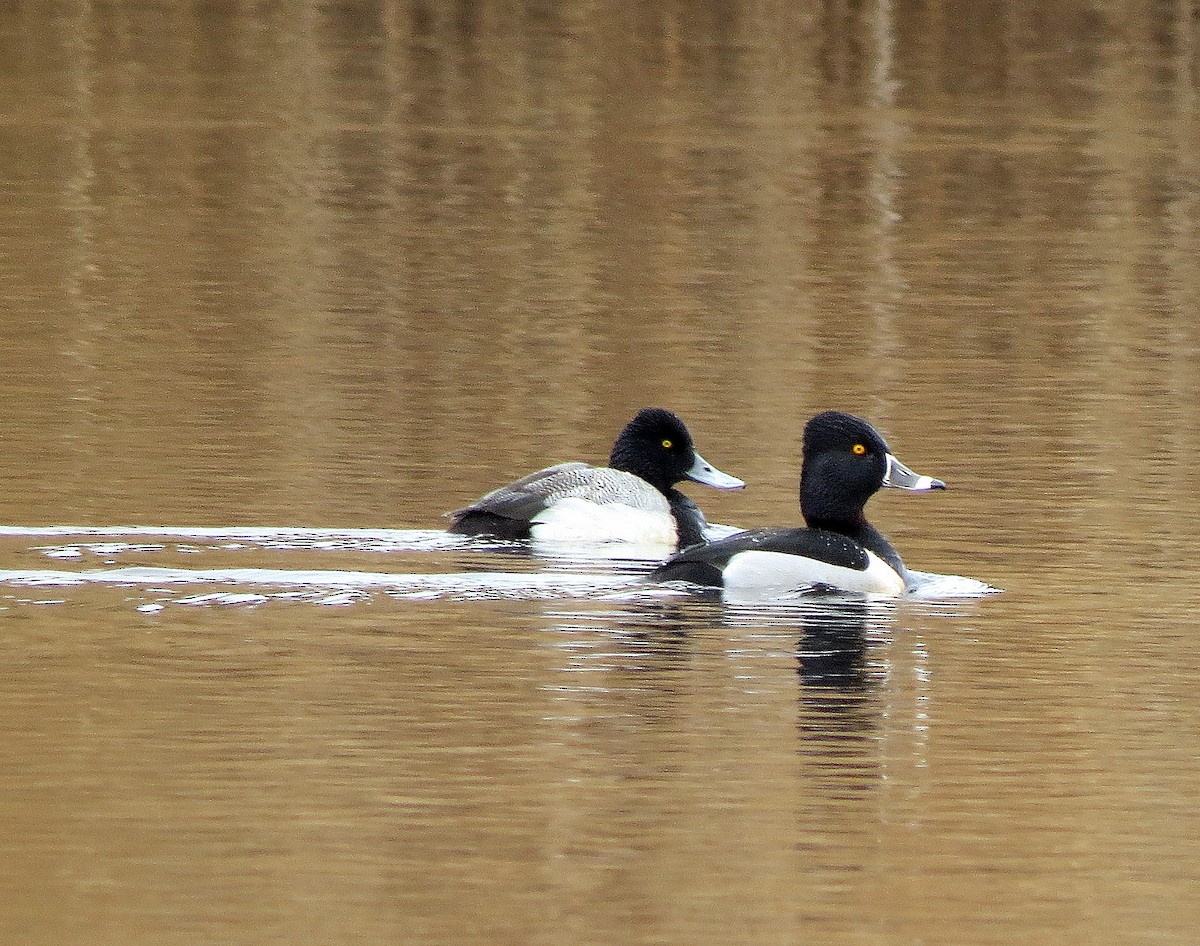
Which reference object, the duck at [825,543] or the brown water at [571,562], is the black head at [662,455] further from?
the duck at [825,543]

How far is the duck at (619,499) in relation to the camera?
601 inches

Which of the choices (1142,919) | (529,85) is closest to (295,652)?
(1142,919)

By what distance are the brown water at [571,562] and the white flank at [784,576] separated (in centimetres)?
28

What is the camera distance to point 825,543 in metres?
14.0

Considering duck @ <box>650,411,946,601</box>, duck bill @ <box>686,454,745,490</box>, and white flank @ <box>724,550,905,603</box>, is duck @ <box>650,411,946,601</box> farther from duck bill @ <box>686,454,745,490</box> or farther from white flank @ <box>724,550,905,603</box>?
duck bill @ <box>686,454,745,490</box>

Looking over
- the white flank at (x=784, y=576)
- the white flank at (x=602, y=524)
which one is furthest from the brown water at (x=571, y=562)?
the white flank at (x=602, y=524)

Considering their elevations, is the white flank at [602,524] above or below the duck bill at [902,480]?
below

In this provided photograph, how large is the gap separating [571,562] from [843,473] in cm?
148

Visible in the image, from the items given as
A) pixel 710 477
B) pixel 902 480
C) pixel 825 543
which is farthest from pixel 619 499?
pixel 825 543

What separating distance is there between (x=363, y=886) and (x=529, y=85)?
37.8 metres

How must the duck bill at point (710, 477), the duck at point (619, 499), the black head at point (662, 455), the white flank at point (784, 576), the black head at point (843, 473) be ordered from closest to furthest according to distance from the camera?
the white flank at point (784, 576) → the black head at point (843, 473) → the duck at point (619, 499) → the duck bill at point (710, 477) → the black head at point (662, 455)

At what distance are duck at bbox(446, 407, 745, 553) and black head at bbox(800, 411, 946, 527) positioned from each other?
1349 mm

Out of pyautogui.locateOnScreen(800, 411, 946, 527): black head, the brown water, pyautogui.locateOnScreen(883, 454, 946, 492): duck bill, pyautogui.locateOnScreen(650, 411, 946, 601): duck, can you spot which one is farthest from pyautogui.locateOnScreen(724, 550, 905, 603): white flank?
pyautogui.locateOnScreen(883, 454, 946, 492): duck bill

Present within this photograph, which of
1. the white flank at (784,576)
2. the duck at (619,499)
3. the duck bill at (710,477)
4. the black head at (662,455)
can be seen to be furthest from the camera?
the black head at (662,455)
